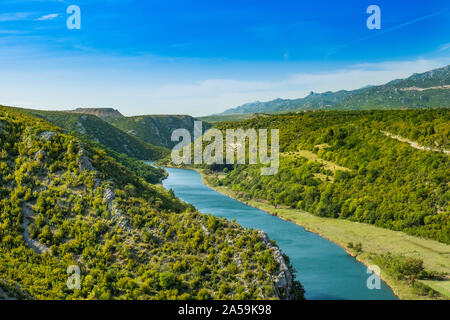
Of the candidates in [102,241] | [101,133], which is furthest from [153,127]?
[102,241]

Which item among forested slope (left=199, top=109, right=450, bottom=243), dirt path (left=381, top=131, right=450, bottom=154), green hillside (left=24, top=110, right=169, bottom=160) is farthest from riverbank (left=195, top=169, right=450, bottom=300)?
green hillside (left=24, top=110, right=169, bottom=160)

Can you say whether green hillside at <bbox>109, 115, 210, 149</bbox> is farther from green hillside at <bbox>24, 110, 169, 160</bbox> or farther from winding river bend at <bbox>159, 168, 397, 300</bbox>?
winding river bend at <bbox>159, 168, 397, 300</bbox>

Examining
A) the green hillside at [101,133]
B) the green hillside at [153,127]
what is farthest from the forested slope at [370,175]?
the green hillside at [153,127]

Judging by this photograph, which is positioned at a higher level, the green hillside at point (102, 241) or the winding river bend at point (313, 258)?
the green hillside at point (102, 241)

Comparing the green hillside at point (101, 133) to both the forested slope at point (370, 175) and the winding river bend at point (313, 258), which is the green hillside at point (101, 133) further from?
the winding river bend at point (313, 258)
